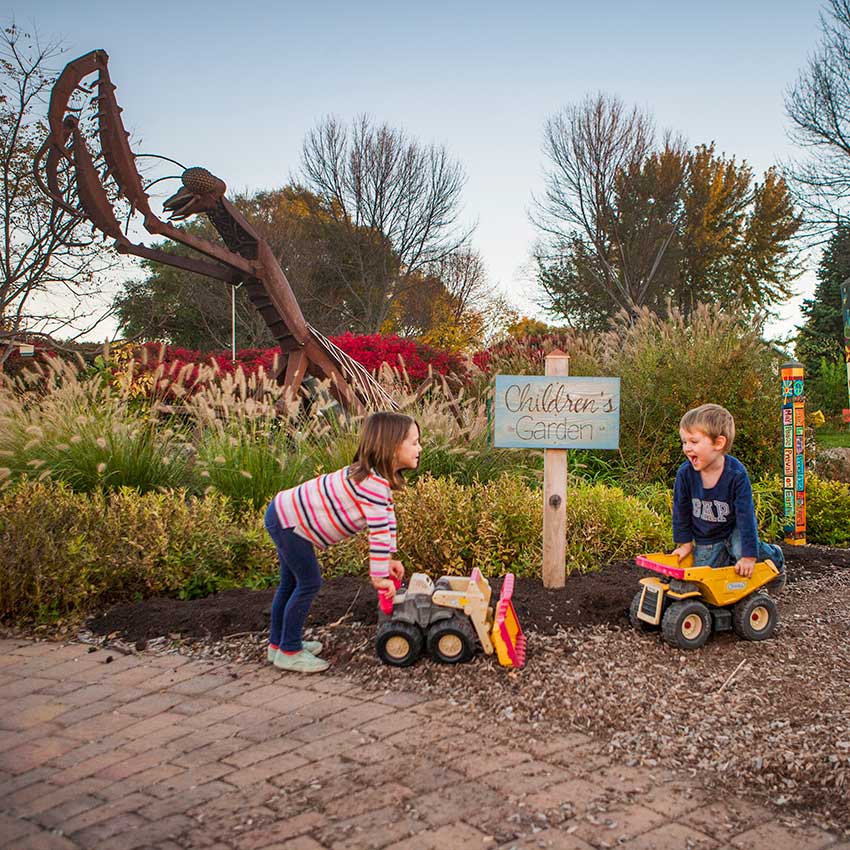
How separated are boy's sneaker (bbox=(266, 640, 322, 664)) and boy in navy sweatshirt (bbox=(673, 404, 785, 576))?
1.92 m

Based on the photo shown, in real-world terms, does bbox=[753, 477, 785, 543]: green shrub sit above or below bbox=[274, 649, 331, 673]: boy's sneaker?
above

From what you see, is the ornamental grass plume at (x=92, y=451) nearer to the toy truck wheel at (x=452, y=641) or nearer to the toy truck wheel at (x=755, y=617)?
the toy truck wheel at (x=452, y=641)

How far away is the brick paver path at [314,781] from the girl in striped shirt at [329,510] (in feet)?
0.79

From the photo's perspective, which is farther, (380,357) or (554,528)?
(380,357)

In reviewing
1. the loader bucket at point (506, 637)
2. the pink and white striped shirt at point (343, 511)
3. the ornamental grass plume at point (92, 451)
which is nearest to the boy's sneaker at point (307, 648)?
the pink and white striped shirt at point (343, 511)

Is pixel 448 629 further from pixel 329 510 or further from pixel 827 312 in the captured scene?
pixel 827 312

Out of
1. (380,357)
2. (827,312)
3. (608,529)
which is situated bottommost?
(608,529)

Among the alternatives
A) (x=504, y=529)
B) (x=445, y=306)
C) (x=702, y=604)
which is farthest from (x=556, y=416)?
(x=445, y=306)

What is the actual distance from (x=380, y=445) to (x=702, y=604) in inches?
70.3

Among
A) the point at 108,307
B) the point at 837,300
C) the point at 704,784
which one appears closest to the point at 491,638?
the point at 704,784

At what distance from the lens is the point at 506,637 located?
3.76 metres

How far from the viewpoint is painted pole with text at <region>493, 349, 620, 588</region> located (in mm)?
4949

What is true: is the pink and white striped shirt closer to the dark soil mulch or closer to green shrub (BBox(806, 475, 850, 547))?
the dark soil mulch

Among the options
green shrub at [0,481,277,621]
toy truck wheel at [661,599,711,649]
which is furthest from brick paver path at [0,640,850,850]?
toy truck wheel at [661,599,711,649]
